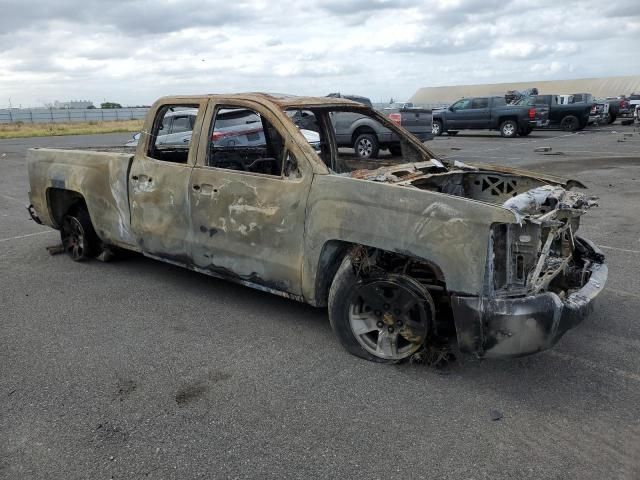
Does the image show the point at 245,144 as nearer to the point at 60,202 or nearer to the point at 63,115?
the point at 60,202

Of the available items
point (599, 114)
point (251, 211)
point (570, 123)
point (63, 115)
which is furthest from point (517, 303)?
point (63, 115)

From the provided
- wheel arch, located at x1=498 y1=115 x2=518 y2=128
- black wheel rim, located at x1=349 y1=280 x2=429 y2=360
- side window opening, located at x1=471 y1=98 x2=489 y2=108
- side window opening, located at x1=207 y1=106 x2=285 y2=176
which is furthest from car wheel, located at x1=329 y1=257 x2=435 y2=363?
side window opening, located at x1=471 y1=98 x2=489 y2=108

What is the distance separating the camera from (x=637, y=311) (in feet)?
15.0

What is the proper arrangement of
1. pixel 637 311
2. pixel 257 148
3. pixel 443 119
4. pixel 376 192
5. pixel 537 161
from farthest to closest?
pixel 443 119 → pixel 537 161 → pixel 257 148 → pixel 637 311 → pixel 376 192

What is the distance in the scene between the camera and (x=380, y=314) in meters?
3.71

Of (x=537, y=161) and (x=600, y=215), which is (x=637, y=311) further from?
(x=537, y=161)

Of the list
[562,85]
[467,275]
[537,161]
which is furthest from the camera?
[562,85]

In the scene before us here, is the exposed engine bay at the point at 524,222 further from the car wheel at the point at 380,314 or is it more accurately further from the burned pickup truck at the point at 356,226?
the car wheel at the point at 380,314

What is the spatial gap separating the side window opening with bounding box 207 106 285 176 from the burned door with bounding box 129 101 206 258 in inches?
8.7

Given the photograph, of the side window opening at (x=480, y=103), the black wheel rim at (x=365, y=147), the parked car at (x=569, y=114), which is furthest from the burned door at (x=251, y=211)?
the parked car at (x=569, y=114)

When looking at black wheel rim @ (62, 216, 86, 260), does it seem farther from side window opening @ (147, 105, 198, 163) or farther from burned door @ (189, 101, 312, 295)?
burned door @ (189, 101, 312, 295)

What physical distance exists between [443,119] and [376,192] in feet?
79.1

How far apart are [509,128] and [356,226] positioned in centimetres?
2317

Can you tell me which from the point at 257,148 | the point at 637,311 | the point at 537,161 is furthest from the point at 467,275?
the point at 537,161
